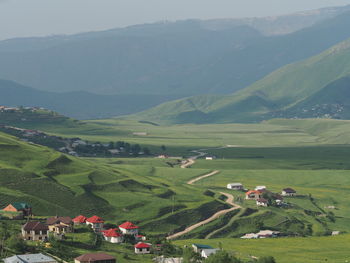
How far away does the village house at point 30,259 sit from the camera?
10312 centimetres

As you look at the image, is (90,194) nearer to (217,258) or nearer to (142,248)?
(142,248)

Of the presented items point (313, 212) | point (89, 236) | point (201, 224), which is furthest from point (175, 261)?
point (313, 212)

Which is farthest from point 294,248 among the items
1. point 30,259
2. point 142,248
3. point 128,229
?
point 30,259

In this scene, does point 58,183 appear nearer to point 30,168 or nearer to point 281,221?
point 30,168

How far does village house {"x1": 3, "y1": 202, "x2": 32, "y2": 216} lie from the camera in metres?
146

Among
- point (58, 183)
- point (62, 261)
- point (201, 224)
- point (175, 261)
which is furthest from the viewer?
point (58, 183)

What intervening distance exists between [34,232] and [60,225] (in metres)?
10.7

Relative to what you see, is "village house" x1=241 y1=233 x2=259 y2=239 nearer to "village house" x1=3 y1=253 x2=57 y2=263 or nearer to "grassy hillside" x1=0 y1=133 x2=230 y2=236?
"grassy hillside" x1=0 y1=133 x2=230 y2=236

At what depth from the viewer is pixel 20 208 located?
14750 cm

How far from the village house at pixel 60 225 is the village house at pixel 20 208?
39.9 feet

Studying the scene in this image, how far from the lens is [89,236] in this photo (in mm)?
131125

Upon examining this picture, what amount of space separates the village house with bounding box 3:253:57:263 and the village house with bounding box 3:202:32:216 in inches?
1607

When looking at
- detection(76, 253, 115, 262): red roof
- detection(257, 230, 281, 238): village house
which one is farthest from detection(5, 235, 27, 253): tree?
detection(257, 230, 281, 238): village house

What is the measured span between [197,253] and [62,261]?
866 inches
